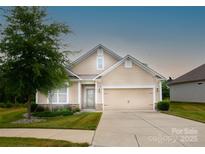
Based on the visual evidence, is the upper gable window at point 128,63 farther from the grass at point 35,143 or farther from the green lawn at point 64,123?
the grass at point 35,143

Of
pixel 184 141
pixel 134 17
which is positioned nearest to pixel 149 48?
pixel 134 17

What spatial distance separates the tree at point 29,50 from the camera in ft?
43.1

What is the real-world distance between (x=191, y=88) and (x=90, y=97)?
11713 mm

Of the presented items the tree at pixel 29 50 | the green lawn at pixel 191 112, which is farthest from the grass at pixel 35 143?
the green lawn at pixel 191 112

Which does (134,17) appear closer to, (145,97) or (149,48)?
(149,48)

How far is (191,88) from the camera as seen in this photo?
1054 inches

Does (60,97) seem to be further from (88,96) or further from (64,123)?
(64,123)

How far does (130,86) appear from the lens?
19.8 metres

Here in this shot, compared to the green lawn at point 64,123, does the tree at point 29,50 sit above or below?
above

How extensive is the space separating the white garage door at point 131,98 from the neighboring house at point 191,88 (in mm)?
7196

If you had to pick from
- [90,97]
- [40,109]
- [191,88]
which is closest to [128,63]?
[90,97]

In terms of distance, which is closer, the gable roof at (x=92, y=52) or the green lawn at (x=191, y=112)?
the green lawn at (x=191, y=112)

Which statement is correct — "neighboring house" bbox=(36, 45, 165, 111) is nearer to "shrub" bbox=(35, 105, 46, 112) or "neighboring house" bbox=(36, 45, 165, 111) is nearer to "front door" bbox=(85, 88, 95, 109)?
"shrub" bbox=(35, 105, 46, 112)

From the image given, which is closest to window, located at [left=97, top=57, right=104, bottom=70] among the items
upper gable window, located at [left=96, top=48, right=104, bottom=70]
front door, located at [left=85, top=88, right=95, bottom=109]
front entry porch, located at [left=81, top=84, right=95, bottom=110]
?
upper gable window, located at [left=96, top=48, right=104, bottom=70]
